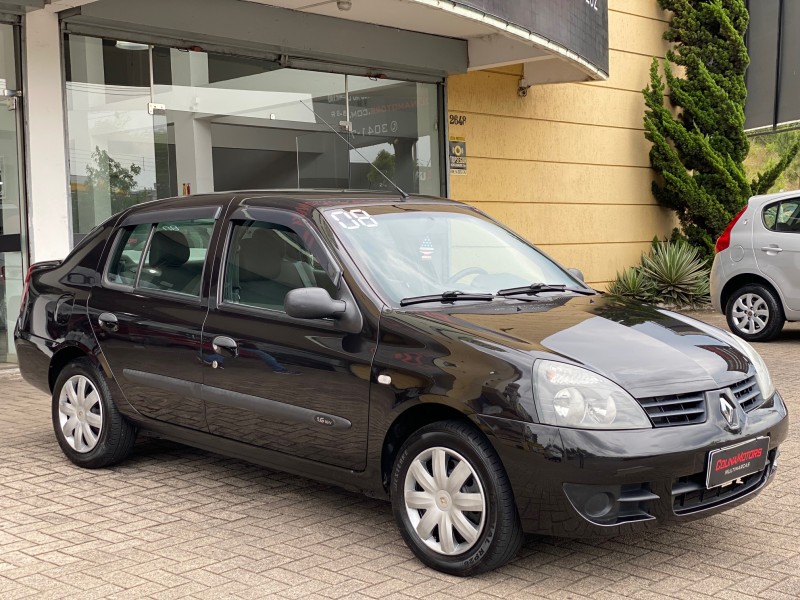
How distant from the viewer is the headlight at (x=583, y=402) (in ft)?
13.3

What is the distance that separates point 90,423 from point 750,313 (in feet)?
27.3

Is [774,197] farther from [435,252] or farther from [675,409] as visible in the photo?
[675,409]

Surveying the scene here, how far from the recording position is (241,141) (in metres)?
12.0

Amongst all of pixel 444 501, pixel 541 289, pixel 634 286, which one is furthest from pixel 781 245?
pixel 444 501

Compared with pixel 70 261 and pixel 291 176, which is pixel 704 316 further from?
pixel 70 261

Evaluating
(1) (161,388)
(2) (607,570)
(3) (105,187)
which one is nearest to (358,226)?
(1) (161,388)

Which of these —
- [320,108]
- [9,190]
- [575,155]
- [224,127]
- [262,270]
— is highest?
[320,108]

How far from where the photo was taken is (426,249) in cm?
521

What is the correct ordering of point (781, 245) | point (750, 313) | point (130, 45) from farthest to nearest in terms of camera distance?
point (750, 313)
point (781, 245)
point (130, 45)

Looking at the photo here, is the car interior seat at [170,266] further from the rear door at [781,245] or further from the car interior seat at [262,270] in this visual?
the rear door at [781,245]

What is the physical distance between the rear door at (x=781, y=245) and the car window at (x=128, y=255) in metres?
7.82

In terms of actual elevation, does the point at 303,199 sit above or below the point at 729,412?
above

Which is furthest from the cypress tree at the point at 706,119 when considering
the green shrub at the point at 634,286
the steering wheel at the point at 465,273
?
the steering wheel at the point at 465,273

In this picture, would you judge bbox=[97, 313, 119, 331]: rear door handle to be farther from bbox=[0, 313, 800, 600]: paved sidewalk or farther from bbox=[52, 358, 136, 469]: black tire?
bbox=[0, 313, 800, 600]: paved sidewalk
